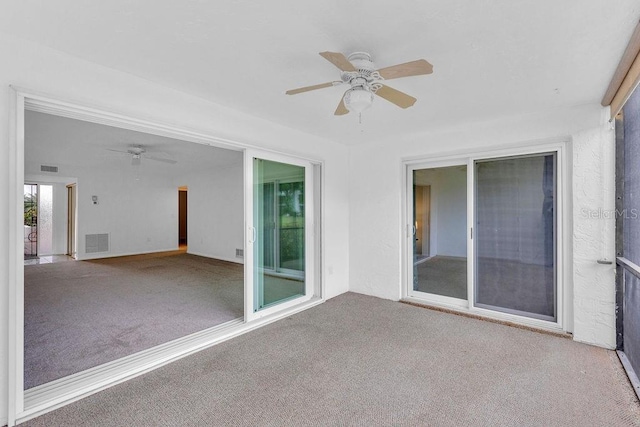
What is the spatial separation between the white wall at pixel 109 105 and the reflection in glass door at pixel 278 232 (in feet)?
1.05

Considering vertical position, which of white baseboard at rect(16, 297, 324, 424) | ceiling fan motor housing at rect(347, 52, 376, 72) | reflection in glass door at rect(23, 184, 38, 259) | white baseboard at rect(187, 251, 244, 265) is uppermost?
ceiling fan motor housing at rect(347, 52, 376, 72)

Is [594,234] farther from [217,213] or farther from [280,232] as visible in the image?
[217,213]

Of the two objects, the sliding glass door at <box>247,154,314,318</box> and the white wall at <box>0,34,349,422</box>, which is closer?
the white wall at <box>0,34,349,422</box>

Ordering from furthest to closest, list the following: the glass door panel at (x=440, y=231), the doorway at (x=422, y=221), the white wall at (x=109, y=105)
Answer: the doorway at (x=422, y=221) < the glass door panel at (x=440, y=231) < the white wall at (x=109, y=105)

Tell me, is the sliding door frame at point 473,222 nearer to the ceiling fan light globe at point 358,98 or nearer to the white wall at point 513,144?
the white wall at point 513,144

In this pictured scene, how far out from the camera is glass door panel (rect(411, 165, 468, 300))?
3871mm

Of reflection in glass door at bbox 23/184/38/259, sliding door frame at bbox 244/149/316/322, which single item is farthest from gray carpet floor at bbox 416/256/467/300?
reflection in glass door at bbox 23/184/38/259

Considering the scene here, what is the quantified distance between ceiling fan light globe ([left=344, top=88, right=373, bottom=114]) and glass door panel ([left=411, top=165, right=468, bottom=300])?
7.44 feet

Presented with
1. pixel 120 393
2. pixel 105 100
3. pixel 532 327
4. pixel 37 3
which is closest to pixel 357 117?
pixel 105 100

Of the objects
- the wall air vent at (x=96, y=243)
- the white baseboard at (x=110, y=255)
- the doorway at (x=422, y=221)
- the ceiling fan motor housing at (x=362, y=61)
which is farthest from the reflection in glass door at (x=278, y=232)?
the wall air vent at (x=96, y=243)

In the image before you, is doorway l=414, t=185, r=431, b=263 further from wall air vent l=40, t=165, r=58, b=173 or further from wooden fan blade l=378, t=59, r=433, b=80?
wall air vent l=40, t=165, r=58, b=173

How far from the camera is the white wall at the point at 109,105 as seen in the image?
70.9 inches

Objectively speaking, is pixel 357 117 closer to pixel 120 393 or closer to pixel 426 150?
pixel 426 150

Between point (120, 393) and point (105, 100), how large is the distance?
2065 millimetres
